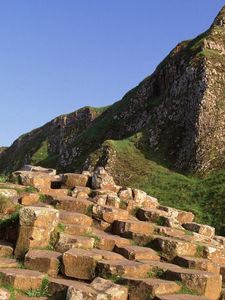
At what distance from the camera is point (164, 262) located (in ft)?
48.2

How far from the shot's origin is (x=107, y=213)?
57.8 feet

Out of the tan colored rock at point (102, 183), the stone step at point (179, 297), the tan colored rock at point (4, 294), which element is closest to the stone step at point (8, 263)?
the tan colored rock at point (4, 294)

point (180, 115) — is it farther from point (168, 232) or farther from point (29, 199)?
point (29, 199)

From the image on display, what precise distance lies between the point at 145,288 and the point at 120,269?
110 cm

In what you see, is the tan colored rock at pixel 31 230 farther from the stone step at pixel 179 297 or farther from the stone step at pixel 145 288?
the stone step at pixel 179 297

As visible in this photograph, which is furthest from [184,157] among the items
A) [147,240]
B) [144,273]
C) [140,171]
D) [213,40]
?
[144,273]

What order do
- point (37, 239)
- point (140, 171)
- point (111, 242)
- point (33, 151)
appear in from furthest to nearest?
1. point (33, 151)
2. point (140, 171)
3. point (111, 242)
4. point (37, 239)

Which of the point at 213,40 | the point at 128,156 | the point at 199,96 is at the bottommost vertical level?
the point at 128,156

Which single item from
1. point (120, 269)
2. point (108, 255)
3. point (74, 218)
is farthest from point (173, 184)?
point (120, 269)

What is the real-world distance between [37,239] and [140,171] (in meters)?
32.8

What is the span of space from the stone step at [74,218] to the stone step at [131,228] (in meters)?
1.05

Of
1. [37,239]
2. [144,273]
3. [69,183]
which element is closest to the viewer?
[144,273]

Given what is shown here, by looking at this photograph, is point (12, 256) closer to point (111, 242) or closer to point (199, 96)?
point (111, 242)

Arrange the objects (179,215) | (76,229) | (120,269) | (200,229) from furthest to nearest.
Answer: (179,215) < (200,229) < (76,229) < (120,269)
